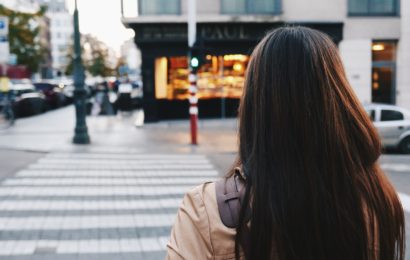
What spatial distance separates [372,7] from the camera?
903 inches

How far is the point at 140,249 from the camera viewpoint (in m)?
6.21

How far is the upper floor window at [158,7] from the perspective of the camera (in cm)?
2219

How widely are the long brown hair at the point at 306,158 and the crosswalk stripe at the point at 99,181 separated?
28.5 feet

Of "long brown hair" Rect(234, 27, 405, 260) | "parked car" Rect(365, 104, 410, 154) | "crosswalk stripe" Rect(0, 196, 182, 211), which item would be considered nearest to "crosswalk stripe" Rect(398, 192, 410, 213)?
"crosswalk stripe" Rect(0, 196, 182, 211)

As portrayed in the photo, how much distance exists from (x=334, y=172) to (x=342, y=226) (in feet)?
0.47

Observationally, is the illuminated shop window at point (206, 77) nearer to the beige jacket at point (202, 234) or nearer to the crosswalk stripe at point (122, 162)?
the crosswalk stripe at point (122, 162)

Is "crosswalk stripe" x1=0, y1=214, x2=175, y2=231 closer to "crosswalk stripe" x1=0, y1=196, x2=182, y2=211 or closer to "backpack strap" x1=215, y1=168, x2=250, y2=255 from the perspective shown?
"crosswalk stripe" x1=0, y1=196, x2=182, y2=211

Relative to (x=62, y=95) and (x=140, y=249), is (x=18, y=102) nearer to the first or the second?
(x=62, y=95)

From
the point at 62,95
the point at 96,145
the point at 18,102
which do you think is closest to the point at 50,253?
the point at 96,145

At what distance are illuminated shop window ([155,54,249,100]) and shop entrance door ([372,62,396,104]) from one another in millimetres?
5330

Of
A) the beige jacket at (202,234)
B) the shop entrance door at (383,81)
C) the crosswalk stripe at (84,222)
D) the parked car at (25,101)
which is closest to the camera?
the beige jacket at (202,234)

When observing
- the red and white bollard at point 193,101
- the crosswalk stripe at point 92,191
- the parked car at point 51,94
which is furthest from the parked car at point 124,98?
the crosswalk stripe at point 92,191

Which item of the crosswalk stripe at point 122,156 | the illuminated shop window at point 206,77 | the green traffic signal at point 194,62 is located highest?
the green traffic signal at point 194,62

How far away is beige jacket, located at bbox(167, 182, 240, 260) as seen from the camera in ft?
4.65
